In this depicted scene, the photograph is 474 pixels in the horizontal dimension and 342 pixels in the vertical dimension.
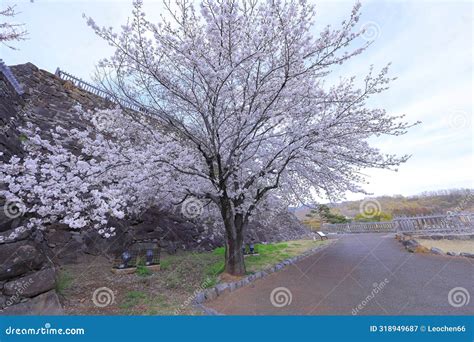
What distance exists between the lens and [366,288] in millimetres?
5281

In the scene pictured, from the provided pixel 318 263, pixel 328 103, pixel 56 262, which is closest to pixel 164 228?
pixel 56 262

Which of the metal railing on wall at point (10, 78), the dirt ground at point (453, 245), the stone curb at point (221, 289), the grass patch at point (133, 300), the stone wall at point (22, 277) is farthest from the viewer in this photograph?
the metal railing on wall at point (10, 78)

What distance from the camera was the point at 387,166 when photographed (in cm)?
629

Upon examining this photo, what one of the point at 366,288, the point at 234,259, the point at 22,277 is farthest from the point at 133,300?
the point at 366,288

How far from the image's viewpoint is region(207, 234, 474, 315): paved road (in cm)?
431

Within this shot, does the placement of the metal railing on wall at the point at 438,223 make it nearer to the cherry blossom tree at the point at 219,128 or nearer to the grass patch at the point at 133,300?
the cherry blossom tree at the point at 219,128

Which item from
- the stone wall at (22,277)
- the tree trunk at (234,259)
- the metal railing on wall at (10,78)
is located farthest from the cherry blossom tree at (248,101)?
the metal railing on wall at (10,78)

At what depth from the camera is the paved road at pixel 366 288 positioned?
14.1 feet

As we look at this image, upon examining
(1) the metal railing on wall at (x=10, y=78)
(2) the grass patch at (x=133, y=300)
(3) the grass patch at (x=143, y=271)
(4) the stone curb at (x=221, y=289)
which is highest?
(1) the metal railing on wall at (x=10, y=78)

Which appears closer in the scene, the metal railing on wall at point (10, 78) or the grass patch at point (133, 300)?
the grass patch at point (133, 300)

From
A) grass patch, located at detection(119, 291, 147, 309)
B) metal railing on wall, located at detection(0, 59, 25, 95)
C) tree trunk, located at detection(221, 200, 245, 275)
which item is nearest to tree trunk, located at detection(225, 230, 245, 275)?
tree trunk, located at detection(221, 200, 245, 275)

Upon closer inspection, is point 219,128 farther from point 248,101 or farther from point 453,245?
point 453,245

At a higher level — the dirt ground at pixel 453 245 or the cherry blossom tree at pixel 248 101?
the cherry blossom tree at pixel 248 101

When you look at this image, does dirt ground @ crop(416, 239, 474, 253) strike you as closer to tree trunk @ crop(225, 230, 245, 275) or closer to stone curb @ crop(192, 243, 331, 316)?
stone curb @ crop(192, 243, 331, 316)
